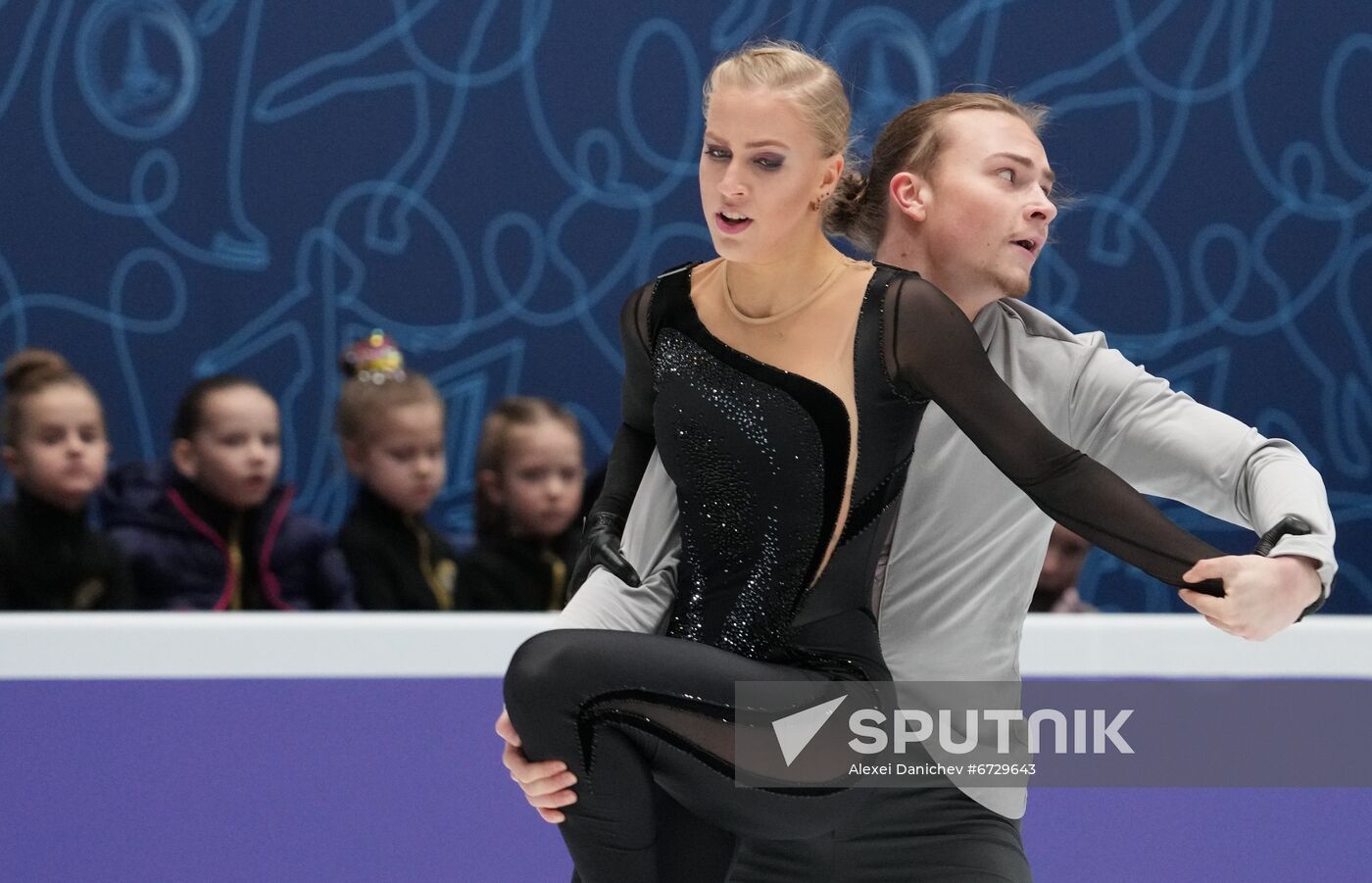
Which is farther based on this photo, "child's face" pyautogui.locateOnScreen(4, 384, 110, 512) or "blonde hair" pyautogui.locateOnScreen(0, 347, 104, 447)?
"blonde hair" pyautogui.locateOnScreen(0, 347, 104, 447)

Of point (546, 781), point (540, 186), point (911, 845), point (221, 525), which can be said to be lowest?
point (546, 781)

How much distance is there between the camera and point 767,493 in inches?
55.1

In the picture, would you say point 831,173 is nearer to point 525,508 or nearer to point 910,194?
point 910,194

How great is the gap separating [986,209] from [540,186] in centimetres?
216

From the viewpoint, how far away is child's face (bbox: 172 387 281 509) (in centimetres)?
300

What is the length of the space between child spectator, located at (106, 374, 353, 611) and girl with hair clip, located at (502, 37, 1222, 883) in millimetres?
1555

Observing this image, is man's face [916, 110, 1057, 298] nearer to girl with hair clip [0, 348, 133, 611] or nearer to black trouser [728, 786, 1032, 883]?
black trouser [728, 786, 1032, 883]

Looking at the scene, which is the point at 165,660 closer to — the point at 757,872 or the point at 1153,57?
the point at 757,872

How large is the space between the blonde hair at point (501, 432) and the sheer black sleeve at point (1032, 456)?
5.70 ft

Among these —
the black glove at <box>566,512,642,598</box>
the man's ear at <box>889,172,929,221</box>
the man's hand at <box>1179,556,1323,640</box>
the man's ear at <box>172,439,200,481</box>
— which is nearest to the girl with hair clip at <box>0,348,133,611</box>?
the man's ear at <box>172,439,200,481</box>

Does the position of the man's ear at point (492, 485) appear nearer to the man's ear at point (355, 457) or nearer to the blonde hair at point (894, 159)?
the man's ear at point (355, 457)

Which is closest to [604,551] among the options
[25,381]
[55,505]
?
[55,505]

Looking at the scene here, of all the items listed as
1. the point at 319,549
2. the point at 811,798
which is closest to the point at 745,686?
the point at 811,798

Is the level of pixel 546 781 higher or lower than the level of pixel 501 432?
lower
